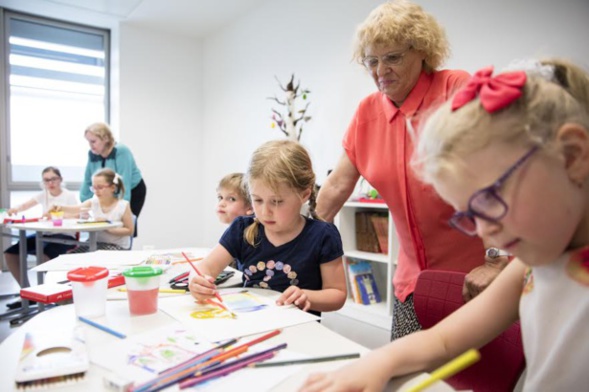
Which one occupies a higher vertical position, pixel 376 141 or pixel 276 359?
pixel 376 141

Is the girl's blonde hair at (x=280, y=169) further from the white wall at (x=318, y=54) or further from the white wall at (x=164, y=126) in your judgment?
the white wall at (x=164, y=126)

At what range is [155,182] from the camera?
5359mm

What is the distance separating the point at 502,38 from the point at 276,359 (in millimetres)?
2436

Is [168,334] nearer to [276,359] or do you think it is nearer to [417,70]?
[276,359]

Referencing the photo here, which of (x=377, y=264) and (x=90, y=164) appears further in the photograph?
(x=90, y=164)

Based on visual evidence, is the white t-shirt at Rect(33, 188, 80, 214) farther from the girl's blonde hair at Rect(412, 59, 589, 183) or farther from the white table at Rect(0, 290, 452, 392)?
the girl's blonde hair at Rect(412, 59, 589, 183)

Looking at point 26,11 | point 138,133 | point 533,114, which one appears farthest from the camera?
point 138,133

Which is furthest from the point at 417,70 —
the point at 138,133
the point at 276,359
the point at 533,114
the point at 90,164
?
the point at 138,133

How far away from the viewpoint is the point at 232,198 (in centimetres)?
213

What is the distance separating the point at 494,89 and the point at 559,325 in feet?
1.21

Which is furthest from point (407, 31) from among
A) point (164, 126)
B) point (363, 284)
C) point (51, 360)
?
point (164, 126)

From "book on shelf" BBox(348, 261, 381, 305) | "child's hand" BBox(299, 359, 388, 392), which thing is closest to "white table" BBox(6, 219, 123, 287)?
"book on shelf" BBox(348, 261, 381, 305)

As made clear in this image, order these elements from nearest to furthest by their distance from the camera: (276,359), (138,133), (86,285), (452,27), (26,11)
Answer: (276,359)
(86,285)
(452,27)
(26,11)
(138,133)

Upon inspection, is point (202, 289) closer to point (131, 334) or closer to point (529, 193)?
point (131, 334)
